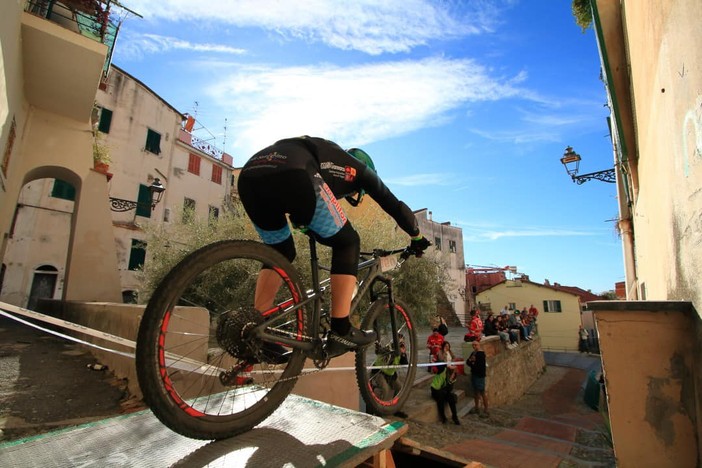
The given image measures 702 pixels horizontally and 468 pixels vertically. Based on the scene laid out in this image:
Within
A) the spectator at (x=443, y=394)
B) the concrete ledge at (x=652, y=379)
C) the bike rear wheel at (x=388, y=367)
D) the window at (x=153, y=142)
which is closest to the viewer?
the concrete ledge at (x=652, y=379)

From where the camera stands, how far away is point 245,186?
7.40 ft

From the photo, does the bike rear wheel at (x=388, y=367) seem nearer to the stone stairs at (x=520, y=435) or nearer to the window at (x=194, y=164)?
the stone stairs at (x=520, y=435)

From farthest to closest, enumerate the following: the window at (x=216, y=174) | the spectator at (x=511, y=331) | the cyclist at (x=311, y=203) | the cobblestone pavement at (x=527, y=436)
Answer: the window at (x=216, y=174), the spectator at (x=511, y=331), the cobblestone pavement at (x=527, y=436), the cyclist at (x=311, y=203)

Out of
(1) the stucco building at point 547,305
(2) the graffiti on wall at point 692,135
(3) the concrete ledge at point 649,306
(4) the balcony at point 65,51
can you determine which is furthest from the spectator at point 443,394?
(1) the stucco building at point 547,305

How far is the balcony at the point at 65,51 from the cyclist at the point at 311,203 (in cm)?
747

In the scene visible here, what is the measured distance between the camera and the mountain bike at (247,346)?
171 centimetres

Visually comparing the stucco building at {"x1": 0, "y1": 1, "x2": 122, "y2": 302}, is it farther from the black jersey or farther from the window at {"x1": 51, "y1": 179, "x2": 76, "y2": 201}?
the window at {"x1": 51, "y1": 179, "x2": 76, "y2": 201}

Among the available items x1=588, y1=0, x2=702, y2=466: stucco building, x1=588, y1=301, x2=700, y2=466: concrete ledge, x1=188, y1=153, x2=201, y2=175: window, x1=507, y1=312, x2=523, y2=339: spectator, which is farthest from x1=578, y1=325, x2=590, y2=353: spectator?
x1=588, y1=301, x2=700, y2=466: concrete ledge

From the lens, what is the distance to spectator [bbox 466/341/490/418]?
39.9 ft

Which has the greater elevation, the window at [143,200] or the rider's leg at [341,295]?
the window at [143,200]

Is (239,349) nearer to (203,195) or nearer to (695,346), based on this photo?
(695,346)

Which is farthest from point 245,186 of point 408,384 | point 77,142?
point 77,142

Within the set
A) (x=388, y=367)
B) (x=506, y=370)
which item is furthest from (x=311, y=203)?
(x=506, y=370)

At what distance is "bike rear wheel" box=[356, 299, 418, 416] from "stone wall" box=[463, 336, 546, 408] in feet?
38.2
